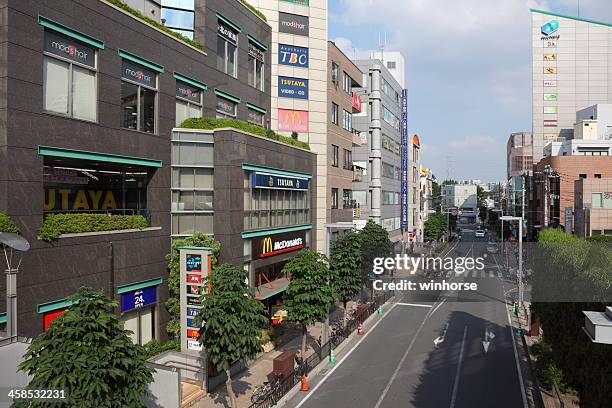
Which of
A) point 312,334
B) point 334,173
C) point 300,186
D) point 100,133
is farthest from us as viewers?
point 334,173

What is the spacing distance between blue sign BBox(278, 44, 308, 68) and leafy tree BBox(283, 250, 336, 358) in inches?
829

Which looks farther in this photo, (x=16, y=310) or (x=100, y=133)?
(x=100, y=133)

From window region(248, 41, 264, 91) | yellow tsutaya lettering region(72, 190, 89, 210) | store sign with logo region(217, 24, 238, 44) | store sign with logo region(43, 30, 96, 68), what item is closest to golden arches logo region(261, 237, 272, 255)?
yellow tsutaya lettering region(72, 190, 89, 210)

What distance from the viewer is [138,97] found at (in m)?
24.0

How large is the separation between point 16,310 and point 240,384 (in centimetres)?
1046

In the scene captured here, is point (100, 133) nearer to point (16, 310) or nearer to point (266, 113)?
point (16, 310)

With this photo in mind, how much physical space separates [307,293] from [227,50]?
647 inches

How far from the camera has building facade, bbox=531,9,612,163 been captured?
387 ft

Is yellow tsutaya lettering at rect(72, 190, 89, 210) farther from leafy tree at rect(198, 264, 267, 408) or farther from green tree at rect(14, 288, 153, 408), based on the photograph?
green tree at rect(14, 288, 153, 408)

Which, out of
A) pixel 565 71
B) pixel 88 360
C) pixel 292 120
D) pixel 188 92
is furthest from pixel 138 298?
pixel 565 71

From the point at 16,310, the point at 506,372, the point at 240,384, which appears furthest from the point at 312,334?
the point at 16,310

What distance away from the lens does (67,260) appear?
1939cm

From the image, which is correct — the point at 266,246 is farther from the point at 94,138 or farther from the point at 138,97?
the point at 94,138

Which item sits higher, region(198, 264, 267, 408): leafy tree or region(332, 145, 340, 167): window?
region(332, 145, 340, 167): window
